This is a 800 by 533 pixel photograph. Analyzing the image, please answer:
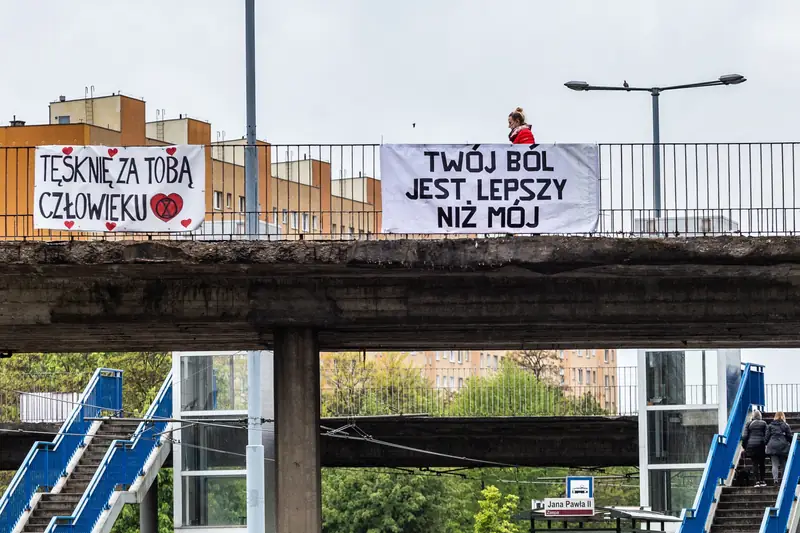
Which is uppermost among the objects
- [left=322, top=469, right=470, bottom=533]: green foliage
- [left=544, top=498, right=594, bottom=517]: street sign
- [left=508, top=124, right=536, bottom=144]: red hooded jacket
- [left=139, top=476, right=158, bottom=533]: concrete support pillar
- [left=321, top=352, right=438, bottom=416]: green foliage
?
[left=508, top=124, right=536, bottom=144]: red hooded jacket

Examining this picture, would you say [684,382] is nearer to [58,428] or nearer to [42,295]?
[58,428]

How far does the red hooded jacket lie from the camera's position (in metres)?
20.9

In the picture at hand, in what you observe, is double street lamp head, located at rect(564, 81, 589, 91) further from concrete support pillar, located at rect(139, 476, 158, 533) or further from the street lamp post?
concrete support pillar, located at rect(139, 476, 158, 533)

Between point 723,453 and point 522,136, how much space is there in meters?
11.5

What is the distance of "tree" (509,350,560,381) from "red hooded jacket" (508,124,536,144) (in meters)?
72.0

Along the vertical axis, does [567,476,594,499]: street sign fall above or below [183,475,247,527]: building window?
above

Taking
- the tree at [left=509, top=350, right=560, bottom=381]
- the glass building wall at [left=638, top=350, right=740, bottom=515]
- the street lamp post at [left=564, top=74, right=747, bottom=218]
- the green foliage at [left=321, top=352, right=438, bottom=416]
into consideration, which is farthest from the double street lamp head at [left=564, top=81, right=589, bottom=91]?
the tree at [left=509, top=350, right=560, bottom=381]

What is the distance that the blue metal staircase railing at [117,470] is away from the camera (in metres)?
31.5

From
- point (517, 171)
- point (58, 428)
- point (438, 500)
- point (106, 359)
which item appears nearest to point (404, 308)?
point (517, 171)

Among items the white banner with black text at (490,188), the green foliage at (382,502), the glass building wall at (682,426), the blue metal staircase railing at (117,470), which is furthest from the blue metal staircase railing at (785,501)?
the green foliage at (382,502)

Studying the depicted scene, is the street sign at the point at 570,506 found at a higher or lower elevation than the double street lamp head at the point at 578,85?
lower

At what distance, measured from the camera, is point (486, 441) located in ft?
124

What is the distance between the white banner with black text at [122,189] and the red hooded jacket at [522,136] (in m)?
4.37

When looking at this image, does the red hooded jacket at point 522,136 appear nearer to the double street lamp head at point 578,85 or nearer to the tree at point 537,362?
the double street lamp head at point 578,85
